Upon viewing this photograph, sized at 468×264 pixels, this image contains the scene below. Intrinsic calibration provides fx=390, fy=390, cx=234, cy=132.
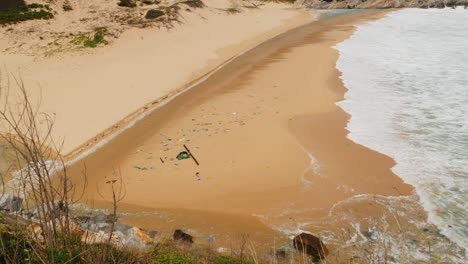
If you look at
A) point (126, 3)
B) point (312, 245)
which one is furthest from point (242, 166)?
point (126, 3)

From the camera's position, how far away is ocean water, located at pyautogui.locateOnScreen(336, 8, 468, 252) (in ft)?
26.9

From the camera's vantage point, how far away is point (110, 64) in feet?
59.0

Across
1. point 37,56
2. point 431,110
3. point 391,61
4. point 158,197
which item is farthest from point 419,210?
point 37,56

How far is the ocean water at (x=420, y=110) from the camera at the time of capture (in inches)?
323

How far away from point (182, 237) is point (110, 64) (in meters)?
13.3

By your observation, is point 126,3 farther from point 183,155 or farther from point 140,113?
point 183,155

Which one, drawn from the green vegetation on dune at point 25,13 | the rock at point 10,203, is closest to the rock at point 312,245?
the rock at point 10,203

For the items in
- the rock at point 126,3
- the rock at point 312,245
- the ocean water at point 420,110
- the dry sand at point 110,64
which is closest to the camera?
the rock at point 312,245

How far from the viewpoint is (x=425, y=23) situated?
35312 mm

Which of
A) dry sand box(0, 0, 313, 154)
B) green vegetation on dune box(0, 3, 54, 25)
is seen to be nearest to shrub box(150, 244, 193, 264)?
dry sand box(0, 0, 313, 154)

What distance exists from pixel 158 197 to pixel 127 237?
7.01 feet

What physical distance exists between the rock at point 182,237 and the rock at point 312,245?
5.81 feet

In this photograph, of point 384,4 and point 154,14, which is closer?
point 154,14

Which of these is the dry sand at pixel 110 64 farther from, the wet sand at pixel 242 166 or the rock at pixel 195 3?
the wet sand at pixel 242 166
